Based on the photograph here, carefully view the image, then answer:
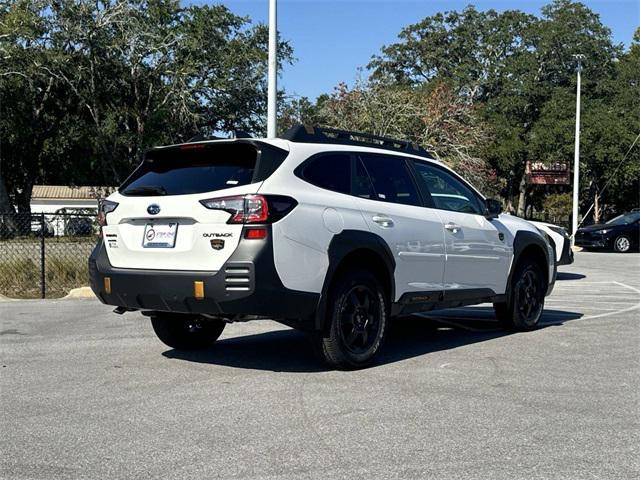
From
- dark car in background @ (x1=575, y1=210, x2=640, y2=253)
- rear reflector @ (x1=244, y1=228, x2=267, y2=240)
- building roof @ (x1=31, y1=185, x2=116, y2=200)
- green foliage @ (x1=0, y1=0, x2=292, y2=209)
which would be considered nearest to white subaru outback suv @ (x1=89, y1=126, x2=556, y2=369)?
rear reflector @ (x1=244, y1=228, x2=267, y2=240)

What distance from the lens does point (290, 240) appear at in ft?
18.4

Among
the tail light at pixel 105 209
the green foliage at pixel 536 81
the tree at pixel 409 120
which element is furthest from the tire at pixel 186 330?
the green foliage at pixel 536 81

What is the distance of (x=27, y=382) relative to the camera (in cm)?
595

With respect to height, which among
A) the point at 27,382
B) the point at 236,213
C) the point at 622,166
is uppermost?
the point at 622,166

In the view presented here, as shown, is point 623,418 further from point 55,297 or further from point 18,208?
point 18,208

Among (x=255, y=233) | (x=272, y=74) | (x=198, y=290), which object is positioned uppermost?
(x=272, y=74)

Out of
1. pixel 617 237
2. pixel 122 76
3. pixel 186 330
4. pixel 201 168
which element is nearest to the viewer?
pixel 201 168

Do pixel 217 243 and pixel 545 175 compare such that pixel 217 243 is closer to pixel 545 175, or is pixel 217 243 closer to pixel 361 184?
pixel 361 184

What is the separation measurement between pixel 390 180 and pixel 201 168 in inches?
71.5

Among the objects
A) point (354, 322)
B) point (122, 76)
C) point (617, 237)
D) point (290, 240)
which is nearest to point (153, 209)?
point (290, 240)

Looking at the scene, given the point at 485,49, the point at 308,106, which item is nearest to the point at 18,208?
the point at 308,106

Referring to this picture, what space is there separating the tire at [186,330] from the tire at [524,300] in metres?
3.19

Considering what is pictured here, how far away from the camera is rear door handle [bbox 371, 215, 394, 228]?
6.38 meters

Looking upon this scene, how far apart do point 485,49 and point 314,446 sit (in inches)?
2033
